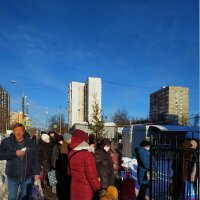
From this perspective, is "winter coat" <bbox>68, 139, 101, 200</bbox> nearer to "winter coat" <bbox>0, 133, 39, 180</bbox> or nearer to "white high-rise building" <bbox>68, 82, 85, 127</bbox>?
"winter coat" <bbox>0, 133, 39, 180</bbox>

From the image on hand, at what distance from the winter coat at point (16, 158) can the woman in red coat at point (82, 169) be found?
44.4 inches

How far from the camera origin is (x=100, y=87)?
56.9m

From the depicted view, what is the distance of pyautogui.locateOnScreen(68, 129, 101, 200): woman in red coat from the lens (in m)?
4.38

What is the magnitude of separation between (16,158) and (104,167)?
5.96ft

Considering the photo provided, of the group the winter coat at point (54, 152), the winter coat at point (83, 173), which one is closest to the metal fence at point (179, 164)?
the winter coat at point (83, 173)

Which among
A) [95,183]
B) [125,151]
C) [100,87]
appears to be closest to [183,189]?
[95,183]

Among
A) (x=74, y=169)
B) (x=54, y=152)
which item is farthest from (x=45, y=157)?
(x=74, y=169)

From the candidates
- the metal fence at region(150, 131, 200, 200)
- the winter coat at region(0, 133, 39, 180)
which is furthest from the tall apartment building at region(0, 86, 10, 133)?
the metal fence at region(150, 131, 200, 200)

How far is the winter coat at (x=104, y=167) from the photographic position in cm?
604

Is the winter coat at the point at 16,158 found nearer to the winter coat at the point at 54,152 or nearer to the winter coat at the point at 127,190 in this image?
the winter coat at the point at 127,190

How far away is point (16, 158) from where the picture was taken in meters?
5.29

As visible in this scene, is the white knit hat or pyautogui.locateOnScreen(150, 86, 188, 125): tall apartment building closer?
the white knit hat

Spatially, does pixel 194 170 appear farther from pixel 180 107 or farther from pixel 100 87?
pixel 180 107

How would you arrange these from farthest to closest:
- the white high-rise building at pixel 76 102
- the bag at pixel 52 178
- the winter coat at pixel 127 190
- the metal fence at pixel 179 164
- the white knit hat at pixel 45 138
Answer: the white high-rise building at pixel 76 102 < the white knit hat at pixel 45 138 < the bag at pixel 52 178 < the winter coat at pixel 127 190 < the metal fence at pixel 179 164
